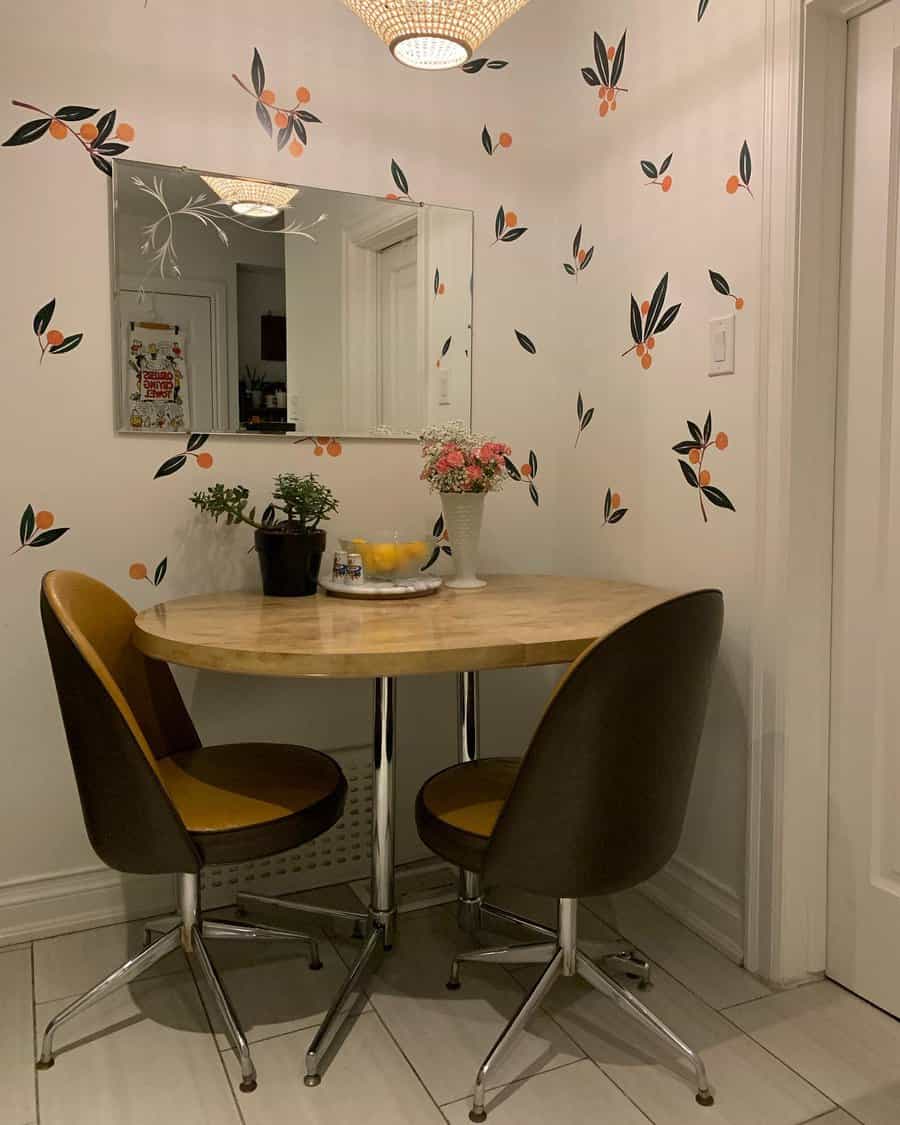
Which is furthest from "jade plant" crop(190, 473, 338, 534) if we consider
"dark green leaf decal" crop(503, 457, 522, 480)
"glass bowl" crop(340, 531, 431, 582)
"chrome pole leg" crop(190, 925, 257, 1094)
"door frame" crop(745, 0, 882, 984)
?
"door frame" crop(745, 0, 882, 984)

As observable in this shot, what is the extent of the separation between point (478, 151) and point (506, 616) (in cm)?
144

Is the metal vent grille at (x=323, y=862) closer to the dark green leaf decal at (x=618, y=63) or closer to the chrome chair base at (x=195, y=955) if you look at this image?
the chrome chair base at (x=195, y=955)

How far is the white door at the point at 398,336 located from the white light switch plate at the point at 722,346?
808mm

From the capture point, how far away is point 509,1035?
1605 millimetres

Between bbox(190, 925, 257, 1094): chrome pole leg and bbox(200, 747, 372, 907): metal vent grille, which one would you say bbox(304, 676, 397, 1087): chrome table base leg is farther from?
bbox(200, 747, 372, 907): metal vent grille

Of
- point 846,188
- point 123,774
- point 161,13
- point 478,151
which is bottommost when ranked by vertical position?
point 123,774

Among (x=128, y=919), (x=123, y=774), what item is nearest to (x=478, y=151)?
(x=123, y=774)

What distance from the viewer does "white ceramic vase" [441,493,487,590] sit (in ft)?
7.16

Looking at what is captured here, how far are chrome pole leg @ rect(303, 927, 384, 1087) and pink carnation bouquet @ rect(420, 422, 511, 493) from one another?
1.02 metres

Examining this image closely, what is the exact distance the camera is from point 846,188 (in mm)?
1828

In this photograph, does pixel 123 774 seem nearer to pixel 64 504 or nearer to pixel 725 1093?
pixel 64 504

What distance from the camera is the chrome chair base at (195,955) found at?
5.33 feet

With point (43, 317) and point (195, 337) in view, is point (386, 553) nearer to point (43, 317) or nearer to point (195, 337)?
point (195, 337)

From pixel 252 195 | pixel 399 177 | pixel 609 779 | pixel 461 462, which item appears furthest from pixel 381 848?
pixel 399 177
